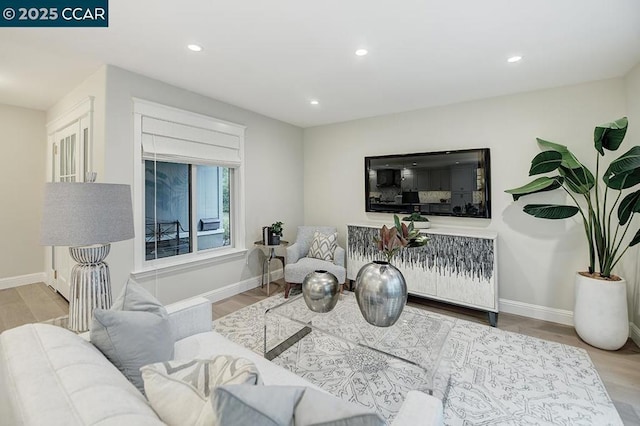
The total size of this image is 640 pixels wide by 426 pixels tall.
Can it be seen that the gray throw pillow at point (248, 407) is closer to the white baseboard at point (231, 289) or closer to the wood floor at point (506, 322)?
the wood floor at point (506, 322)

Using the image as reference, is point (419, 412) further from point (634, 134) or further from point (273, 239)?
point (634, 134)

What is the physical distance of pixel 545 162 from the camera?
2.85 meters

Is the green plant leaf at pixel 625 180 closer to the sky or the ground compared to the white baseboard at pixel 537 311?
closer to the sky

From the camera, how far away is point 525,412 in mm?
1803

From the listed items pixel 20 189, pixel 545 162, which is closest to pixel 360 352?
pixel 545 162

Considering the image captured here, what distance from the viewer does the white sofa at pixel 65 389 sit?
2.36 feet

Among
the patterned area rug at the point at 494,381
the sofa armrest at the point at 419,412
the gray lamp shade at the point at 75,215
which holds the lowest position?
the patterned area rug at the point at 494,381

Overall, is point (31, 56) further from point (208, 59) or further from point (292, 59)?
point (292, 59)

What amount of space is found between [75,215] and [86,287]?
19.2 inches

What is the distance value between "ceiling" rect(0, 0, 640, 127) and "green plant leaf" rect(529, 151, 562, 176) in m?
0.77

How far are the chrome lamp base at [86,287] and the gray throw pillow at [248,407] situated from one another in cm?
152

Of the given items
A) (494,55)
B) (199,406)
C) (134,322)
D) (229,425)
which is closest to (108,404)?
(199,406)

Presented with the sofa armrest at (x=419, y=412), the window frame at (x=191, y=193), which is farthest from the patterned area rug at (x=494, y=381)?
the window frame at (x=191, y=193)

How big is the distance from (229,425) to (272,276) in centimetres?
387
